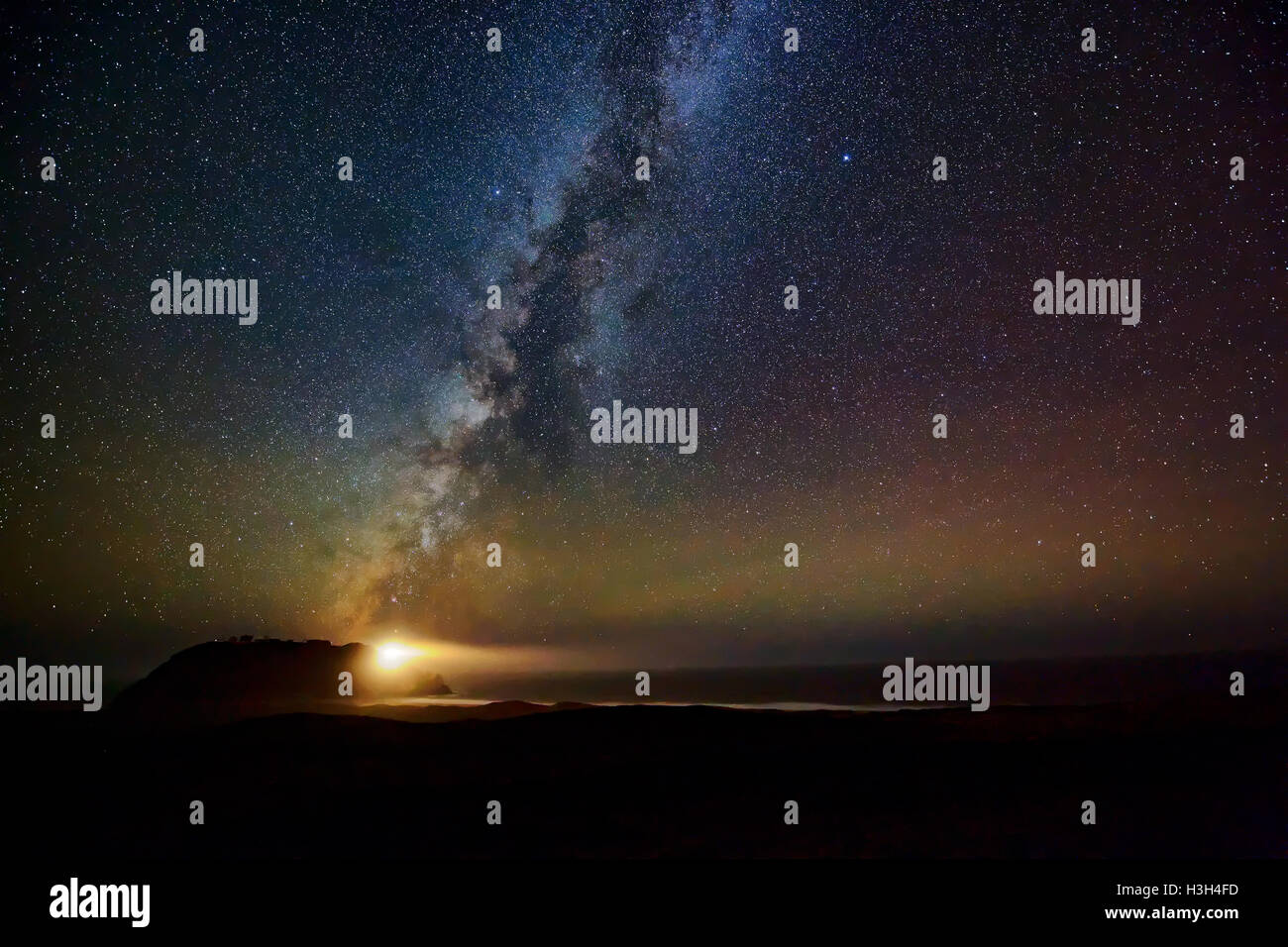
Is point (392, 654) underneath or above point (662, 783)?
above

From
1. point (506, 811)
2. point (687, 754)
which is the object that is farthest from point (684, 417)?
point (506, 811)

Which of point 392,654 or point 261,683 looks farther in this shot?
point 261,683

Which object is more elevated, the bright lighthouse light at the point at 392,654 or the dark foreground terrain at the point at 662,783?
the bright lighthouse light at the point at 392,654

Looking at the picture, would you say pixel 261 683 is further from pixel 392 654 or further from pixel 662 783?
pixel 662 783

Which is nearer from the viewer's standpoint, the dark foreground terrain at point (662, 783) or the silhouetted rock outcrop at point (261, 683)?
the dark foreground terrain at point (662, 783)

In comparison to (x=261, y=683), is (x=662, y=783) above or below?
below

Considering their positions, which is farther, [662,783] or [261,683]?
[261,683]

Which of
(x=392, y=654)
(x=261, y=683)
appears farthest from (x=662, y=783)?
(x=261, y=683)
